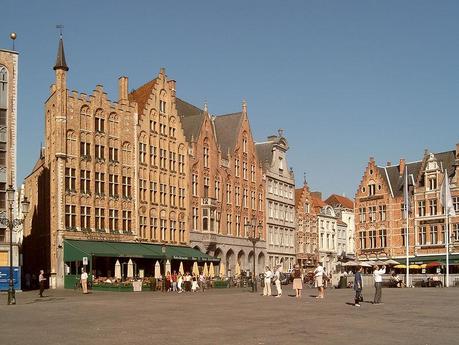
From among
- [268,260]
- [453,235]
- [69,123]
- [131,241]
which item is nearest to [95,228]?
[131,241]

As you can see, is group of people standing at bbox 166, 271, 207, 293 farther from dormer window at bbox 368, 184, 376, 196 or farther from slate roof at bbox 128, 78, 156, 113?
dormer window at bbox 368, 184, 376, 196

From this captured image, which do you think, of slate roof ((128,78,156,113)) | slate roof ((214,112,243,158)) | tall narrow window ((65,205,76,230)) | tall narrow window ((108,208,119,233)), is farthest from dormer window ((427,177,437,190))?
tall narrow window ((65,205,76,230))

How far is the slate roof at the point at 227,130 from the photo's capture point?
8150 cm

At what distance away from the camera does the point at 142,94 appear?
229 ft

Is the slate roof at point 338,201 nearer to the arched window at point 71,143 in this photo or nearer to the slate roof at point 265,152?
the slate roof at point 265,152

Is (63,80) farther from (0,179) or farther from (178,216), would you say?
(178,216)

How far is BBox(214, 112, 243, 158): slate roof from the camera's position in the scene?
8150 cm

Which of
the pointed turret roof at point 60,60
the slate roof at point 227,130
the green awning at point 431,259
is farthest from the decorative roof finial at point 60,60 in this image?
the green awning at point 431,259

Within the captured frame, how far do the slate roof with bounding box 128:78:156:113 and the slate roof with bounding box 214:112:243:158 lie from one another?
537 inches

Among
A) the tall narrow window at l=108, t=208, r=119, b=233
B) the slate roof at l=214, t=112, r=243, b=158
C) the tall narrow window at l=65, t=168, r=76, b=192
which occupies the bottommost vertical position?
the tall narrow window at l=108, t=208, r=119, b=233

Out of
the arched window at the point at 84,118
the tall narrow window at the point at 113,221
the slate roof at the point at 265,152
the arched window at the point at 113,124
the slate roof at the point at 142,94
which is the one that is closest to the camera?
the arched window at the point at 84,118

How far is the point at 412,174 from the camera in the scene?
9338 cm

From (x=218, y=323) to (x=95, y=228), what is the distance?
39.9 meters

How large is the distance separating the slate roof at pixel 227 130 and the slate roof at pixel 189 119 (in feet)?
10.3
